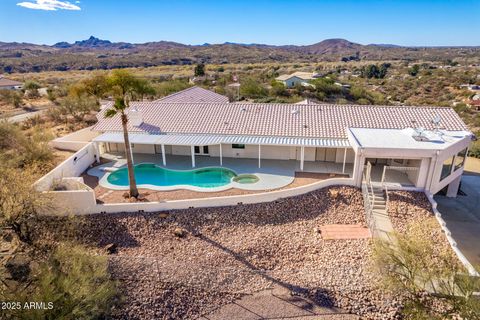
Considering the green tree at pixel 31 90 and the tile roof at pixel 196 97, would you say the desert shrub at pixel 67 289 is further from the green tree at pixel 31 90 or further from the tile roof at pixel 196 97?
the green tree at pixel 31 90

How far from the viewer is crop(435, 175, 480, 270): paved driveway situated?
22016 millimetres

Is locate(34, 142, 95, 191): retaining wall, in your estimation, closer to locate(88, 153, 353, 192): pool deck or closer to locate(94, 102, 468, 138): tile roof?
locate(88, 153, 353, 192): pool deck

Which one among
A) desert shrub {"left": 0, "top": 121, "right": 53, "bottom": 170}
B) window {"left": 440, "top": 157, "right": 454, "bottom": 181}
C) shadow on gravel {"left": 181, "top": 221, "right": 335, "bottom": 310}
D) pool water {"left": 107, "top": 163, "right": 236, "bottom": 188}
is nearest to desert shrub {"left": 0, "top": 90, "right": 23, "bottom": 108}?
desert shrub {"left": 0, "top": 121, "right": 53, "bottom": 170}

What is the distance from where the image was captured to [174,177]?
27797 mm

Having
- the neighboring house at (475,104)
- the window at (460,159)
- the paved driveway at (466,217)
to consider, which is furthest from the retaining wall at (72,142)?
the neighboring house at (475,104)

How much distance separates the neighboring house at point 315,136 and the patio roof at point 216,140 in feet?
0.29

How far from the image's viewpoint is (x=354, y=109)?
3284cm

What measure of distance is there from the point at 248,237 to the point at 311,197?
6.39 m

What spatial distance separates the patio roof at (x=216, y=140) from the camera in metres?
28.1

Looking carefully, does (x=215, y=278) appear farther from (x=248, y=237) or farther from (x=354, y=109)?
(x=354, y=109)

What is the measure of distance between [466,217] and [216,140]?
74.1ft

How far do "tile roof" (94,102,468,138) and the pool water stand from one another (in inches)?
177

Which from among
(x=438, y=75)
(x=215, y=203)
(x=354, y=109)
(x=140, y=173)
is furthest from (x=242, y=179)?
(x=438, y=75)

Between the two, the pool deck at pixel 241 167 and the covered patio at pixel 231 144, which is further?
the covered patio at pixel 231 144
